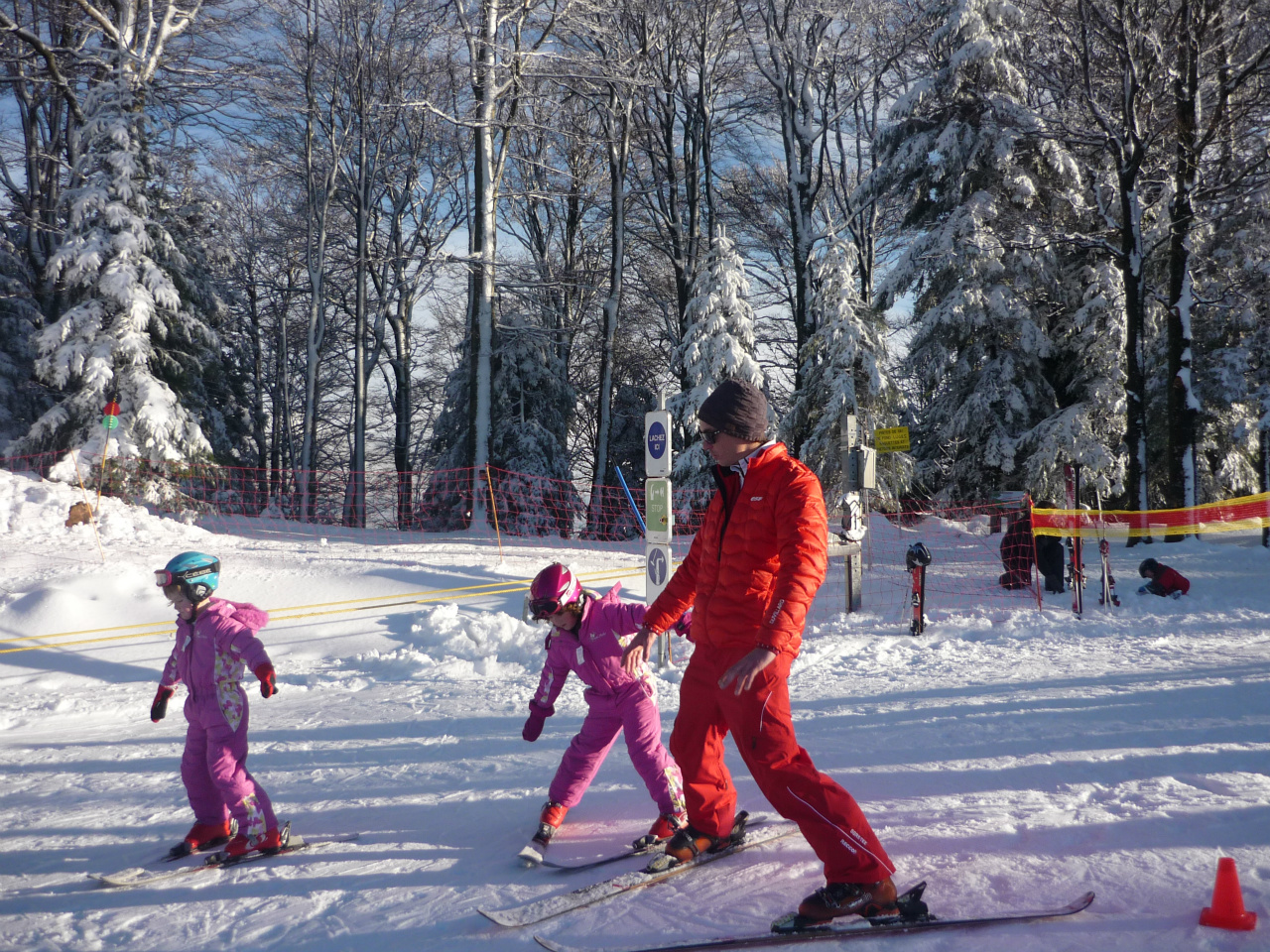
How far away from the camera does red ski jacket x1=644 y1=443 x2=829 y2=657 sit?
9.25 ft

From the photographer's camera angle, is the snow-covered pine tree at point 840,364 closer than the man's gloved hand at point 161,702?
No

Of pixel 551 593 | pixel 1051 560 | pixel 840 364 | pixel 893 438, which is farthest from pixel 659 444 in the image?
pixel 840 364

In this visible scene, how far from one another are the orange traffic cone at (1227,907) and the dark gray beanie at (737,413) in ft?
6.98

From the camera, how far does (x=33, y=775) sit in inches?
202

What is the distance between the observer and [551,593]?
372 cm

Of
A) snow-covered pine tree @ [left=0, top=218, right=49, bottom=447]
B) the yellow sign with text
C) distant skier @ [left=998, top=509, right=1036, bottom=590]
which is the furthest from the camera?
snow-covered pine tree @ [left=0, top=218, right=49, bottom=447]

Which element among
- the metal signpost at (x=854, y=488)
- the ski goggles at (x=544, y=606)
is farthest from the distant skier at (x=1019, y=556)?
the ski goggles at (x=544, y=606)

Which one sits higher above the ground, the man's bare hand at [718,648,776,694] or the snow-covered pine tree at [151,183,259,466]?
the snow-covered pine tree at [151,183,259,466]

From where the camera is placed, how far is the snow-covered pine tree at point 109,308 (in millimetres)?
15250

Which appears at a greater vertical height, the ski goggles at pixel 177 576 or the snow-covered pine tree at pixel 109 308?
the snow-covered pine tree at pixel 109 308

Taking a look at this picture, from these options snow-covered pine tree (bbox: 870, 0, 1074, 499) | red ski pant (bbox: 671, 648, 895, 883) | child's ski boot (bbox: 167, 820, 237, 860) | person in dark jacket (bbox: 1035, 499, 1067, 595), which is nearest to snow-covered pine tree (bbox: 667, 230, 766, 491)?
snow-covered pine tree (bbox: 870, 0, 1074, 499)

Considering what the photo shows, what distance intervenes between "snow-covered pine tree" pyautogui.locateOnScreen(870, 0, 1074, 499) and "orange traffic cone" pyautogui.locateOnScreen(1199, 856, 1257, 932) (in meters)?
14.9

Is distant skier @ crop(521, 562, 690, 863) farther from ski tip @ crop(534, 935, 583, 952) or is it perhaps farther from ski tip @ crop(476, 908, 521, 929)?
ski tip @ crop(534, 935, 583, 952)

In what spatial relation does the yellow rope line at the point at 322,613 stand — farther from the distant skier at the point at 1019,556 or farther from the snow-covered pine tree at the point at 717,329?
the snow-covered pine tree at the point at 717,329
